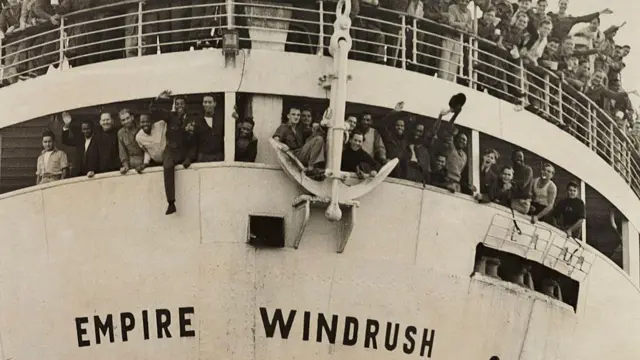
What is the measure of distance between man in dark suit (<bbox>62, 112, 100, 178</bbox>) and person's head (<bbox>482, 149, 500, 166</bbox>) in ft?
13.0

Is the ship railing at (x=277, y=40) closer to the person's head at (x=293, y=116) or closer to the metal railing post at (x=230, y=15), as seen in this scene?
the metal railing post at (x=230, y=15)

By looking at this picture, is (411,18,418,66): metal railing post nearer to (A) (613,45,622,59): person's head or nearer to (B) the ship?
(B) the ship

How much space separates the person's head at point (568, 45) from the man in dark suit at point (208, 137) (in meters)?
5.00

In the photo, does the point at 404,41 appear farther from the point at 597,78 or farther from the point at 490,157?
the point at 597,78

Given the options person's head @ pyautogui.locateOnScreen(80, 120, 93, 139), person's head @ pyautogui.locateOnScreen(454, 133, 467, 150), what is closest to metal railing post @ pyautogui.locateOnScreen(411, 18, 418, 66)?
person's head @ pyautogui.locateOnScreen(454, 133, 467, 150)

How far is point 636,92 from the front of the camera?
22.0m

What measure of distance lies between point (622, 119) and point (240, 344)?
270 inches

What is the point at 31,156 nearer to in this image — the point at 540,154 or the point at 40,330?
the point at 40,330

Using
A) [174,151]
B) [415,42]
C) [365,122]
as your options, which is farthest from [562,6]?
[174,151]

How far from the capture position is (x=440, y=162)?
55.7 ft

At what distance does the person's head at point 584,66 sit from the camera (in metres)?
19.9

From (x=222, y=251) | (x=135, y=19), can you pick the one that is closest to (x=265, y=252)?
(x=222, y=251)

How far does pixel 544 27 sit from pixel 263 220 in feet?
14.8

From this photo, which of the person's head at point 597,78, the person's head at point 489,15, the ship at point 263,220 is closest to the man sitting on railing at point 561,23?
the person's head at point 597,78
